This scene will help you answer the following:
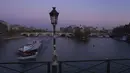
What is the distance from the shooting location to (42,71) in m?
20.3

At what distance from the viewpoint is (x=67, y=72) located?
19906 mm

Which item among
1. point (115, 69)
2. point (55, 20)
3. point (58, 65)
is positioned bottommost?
point (115, 69)

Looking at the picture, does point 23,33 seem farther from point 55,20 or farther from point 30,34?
point 55,20

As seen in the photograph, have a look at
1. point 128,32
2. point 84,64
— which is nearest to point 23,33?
point 128,32

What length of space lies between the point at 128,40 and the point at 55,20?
7894cm

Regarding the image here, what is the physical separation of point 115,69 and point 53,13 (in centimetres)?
1642

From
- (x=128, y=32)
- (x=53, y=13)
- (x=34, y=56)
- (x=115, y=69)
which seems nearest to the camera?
(x=53, y=13)

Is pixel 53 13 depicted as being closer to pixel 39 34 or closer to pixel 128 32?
pixel 128 32

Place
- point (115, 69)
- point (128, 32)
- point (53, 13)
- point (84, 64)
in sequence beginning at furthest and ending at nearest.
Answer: point (128, 32)
point (84, 64)
point (115, 69)
point (53, 13)

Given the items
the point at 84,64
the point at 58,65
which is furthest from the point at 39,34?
the point at 58,65

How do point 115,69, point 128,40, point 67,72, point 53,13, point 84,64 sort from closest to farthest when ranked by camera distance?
point 53,13 < point 67,72 < point 115,69 < point 84,64 < point 128,40

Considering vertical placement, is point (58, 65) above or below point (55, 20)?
below

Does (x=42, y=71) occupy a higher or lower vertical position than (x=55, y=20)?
lower

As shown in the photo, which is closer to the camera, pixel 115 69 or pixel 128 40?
pixel 115 69
